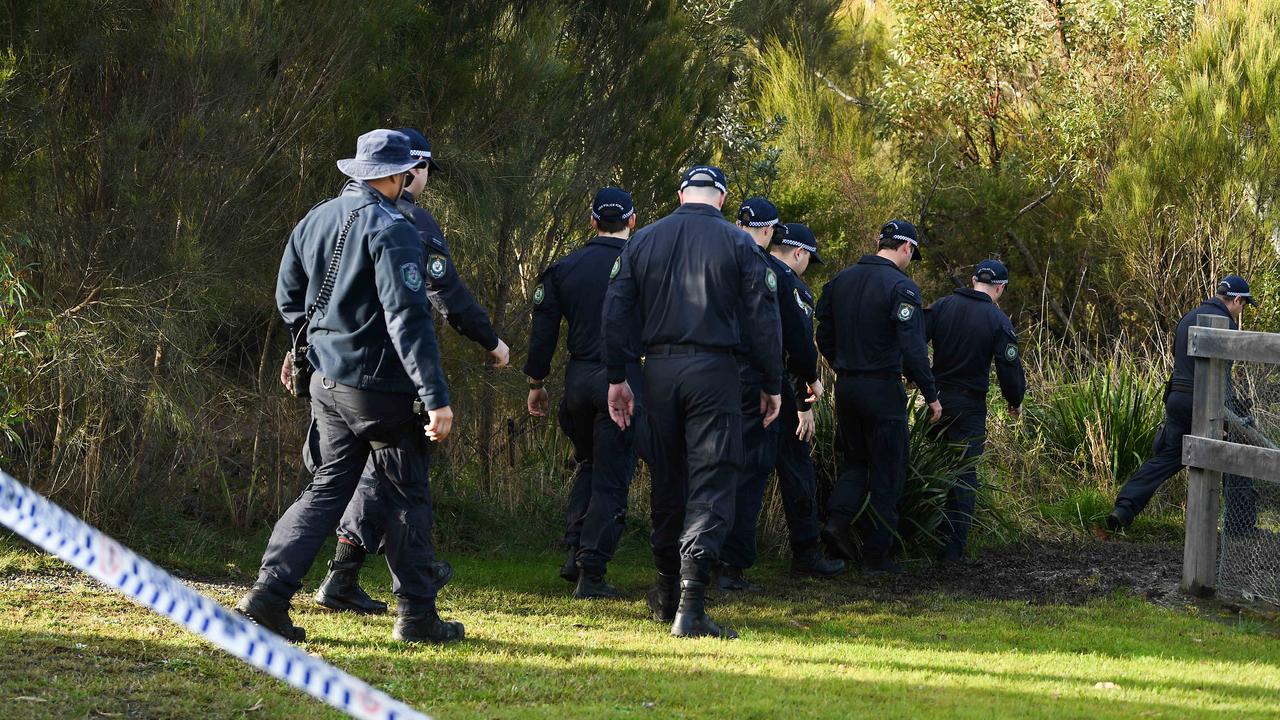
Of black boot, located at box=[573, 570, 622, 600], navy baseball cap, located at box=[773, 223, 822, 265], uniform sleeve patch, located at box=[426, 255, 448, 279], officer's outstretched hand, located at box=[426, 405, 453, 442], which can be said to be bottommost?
black boot, located at box=[573, 570, 622, 600]

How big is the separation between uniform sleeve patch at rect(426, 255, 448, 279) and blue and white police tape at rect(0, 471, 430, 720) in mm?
2747

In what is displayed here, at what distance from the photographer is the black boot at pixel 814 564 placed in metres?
7.60

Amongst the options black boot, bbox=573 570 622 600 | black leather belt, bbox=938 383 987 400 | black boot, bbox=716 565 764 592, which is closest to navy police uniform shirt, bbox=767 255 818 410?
black boot, bbox=716 565 764 592

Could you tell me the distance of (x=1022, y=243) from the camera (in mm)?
15477

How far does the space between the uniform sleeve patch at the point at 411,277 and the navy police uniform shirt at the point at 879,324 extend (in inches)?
130

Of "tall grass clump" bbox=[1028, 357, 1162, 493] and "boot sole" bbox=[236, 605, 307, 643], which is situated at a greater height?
"tall grass clump" bbox=[1028, 357, 1162, 493]

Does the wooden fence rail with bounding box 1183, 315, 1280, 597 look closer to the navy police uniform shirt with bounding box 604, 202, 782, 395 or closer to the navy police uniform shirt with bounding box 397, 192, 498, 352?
the navy police uniform shirt with bounding box 604, 202, 782, 395

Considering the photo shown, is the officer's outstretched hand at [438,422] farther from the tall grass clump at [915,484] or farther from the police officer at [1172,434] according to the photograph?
the police officer at [1172,434]

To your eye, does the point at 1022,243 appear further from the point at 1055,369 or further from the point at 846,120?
the point at 1055,369

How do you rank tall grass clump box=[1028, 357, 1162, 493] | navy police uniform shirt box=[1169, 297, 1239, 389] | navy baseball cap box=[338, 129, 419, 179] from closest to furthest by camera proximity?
navy baseball cap box=[338, 129, 419, 179] → navy police uniform shirt box=[1169, 297, 1239, 389] → tall grass clump box=[1028, 357, 1162, 493]

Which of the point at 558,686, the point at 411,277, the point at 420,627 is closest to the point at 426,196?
the point at 411,277

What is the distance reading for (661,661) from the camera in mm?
5199

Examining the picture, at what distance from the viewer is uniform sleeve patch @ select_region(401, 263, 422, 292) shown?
501 centimetres

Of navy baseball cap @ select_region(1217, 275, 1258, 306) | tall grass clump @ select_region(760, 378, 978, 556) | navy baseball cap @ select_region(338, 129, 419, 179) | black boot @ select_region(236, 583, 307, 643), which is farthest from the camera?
navy baseball cap @ select_region(1217, 275, 1258, 306)
